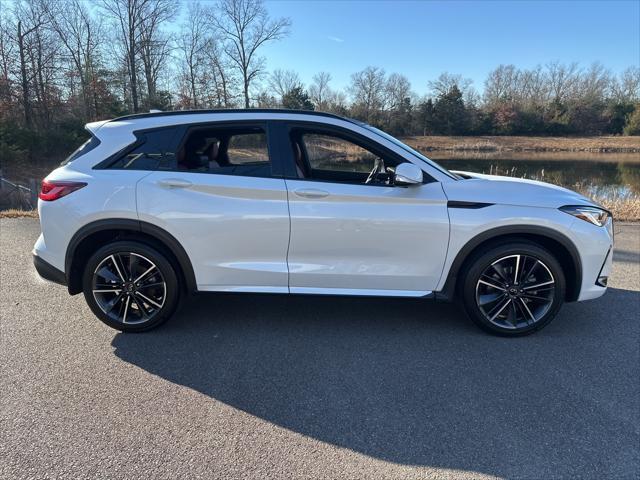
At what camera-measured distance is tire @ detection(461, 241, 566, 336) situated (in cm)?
336

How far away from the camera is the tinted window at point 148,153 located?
3.41m

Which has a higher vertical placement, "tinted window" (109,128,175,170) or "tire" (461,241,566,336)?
"tinted window" (109,128,175,170)

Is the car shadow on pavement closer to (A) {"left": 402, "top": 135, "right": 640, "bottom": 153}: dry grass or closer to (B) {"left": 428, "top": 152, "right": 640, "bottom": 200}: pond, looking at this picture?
(B) {"left": 428, "top": 152, "right": 640, "bottom": 200}: pond

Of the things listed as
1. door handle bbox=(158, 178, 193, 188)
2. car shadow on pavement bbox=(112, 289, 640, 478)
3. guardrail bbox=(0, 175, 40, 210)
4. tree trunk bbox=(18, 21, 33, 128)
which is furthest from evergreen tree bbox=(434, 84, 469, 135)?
door handle bbox=(158, 178, 193, 188)

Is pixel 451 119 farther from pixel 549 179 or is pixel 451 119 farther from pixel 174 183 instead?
pixel 174 183

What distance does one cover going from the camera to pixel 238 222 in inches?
131

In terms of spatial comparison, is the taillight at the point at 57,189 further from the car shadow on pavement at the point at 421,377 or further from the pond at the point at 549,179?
the pond at the point at 549,179

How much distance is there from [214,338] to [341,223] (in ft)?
4.74

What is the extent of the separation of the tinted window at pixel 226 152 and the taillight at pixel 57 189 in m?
0.84

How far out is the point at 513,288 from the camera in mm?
3426

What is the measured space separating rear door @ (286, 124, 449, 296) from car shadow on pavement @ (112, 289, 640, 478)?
19.2 inches

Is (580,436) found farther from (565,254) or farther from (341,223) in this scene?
(341,223)

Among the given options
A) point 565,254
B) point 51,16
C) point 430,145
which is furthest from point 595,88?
point 565,254

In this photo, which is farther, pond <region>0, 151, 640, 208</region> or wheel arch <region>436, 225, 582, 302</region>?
pond <region>0, 151, 640, 208</region>
